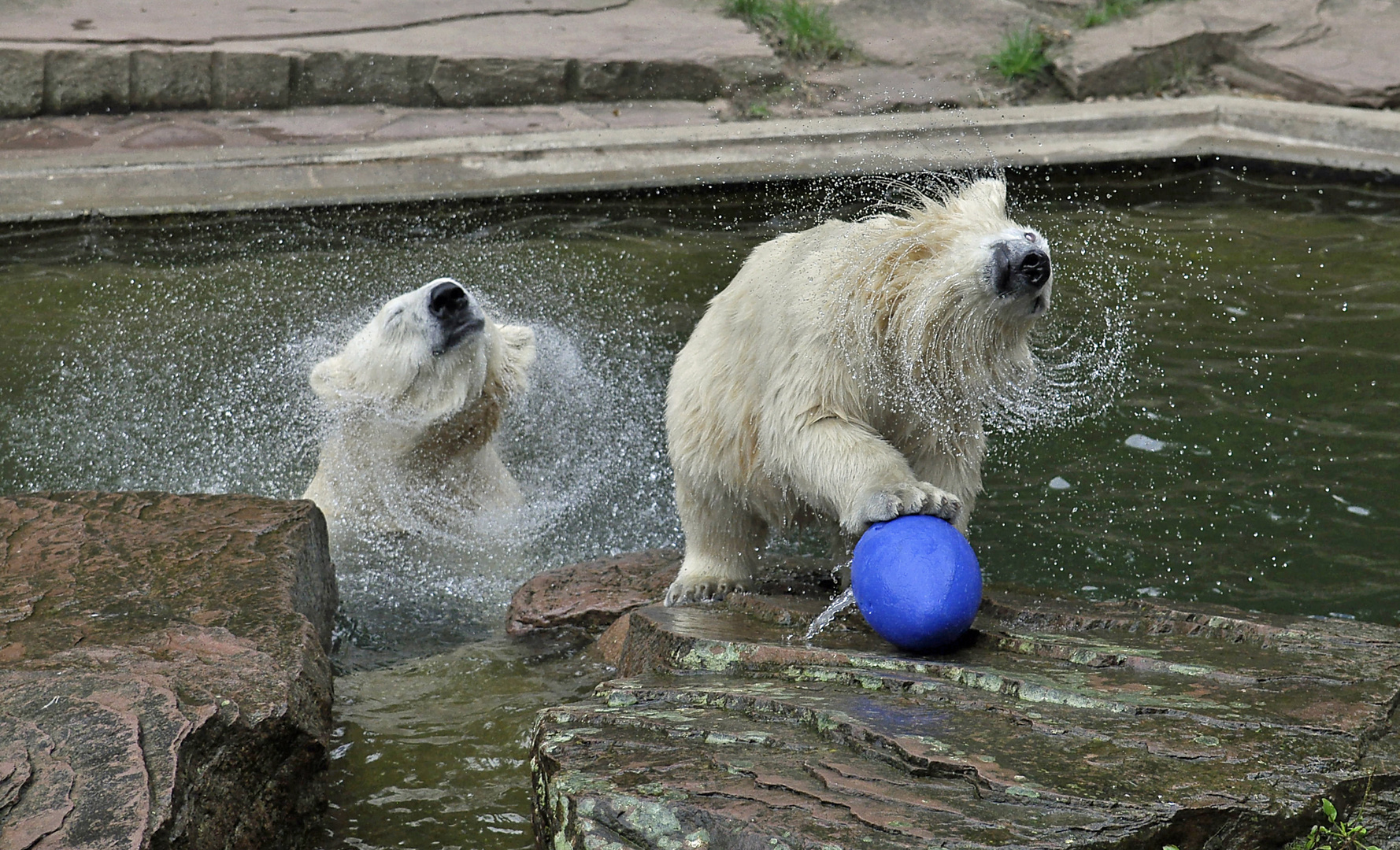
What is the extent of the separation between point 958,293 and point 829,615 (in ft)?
2.53

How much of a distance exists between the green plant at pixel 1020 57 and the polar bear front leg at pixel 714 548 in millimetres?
5705

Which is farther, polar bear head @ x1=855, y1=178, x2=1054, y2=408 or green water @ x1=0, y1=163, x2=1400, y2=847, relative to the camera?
green water @ x1=0, y1=163, x2=1400, y2=847

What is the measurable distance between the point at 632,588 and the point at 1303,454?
7.71 feet

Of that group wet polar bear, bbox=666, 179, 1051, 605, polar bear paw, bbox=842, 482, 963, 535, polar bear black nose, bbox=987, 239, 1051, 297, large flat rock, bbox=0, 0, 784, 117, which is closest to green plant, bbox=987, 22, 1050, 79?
large flat rock, bbox=0, 0, 784, 117

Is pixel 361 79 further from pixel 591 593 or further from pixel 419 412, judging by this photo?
pixel 591 593

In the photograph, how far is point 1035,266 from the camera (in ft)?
8.39

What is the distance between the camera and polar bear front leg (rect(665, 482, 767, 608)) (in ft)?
11.1

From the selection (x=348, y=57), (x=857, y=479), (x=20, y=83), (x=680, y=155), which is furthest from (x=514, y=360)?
(x=20, y=83)

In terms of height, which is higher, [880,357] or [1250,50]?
[1250,50]

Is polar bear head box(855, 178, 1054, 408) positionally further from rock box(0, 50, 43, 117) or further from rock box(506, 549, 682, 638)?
rock box(0, 50, 43, 117)

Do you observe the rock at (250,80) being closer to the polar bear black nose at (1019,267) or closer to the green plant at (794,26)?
the green plant at (794,26)

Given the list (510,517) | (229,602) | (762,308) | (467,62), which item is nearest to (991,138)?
(467,62)

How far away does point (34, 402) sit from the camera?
16.8 ft

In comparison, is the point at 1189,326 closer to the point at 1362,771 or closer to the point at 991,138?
the point at 991,138
